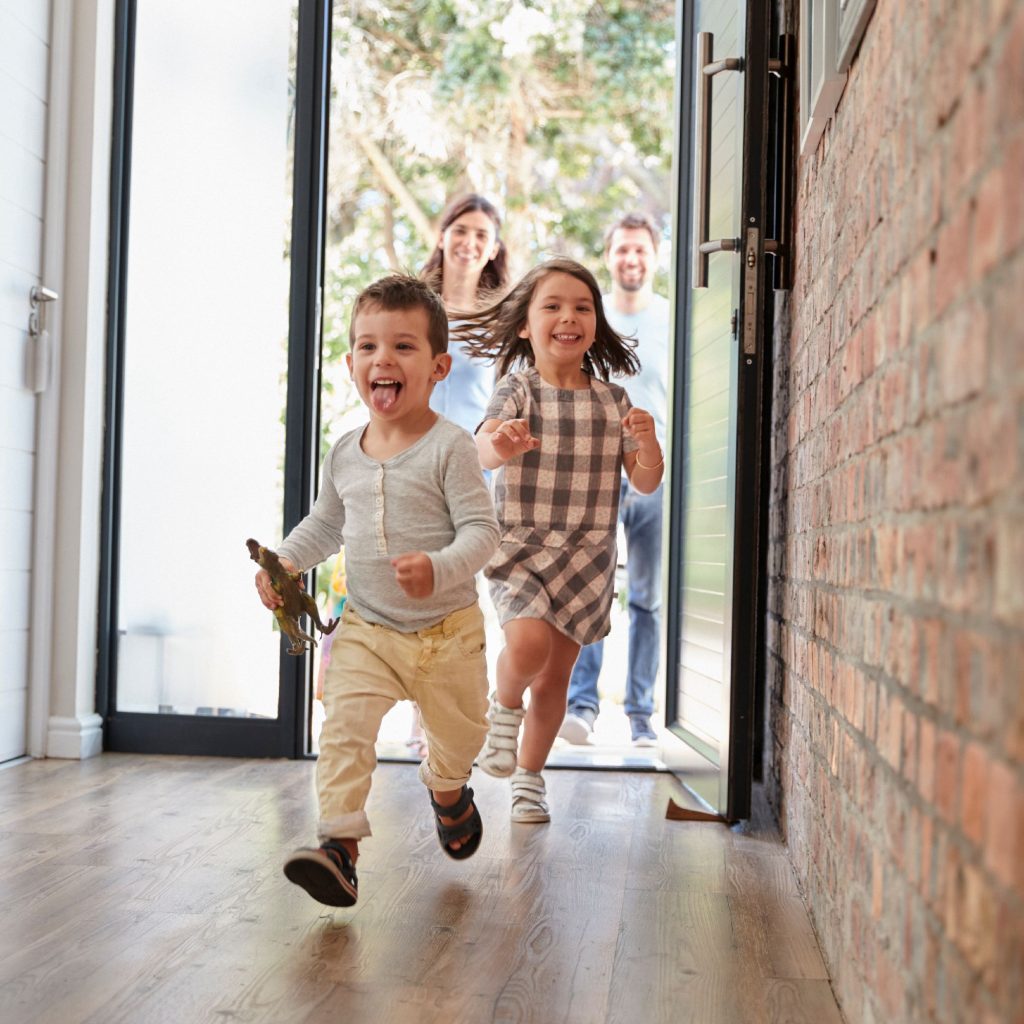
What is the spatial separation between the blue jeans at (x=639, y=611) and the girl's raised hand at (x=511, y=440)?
1726mm

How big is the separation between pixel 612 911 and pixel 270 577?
77 centimetres

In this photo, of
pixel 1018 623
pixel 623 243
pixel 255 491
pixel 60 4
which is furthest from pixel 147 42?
pixel 1018 623

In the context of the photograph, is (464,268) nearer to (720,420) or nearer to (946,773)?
(720,420)

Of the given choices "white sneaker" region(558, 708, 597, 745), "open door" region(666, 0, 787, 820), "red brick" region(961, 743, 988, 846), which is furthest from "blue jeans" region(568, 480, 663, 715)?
"red brick" region(961, 743, 988, 846)

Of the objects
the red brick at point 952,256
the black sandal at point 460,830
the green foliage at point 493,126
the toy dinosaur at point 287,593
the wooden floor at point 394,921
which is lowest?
the wooden floor at point 394,921

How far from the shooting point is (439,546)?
2.23 metres

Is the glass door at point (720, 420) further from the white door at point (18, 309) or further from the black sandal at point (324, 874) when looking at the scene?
the white door at point (18, 309)

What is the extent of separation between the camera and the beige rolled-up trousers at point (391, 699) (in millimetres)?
2020

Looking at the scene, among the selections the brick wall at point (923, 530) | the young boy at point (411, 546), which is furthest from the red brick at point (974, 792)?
the young boy at point (411, 546)

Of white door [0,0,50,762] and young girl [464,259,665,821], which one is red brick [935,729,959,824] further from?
white door [0,0,50,762]

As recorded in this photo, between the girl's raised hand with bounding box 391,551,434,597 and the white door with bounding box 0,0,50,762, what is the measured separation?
1.76m

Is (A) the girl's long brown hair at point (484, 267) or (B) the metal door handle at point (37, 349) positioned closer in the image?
(B) the metal door handle at point (37, 349)

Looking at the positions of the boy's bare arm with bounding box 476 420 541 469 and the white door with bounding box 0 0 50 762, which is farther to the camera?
the white door with bounding box 0 0 50 762

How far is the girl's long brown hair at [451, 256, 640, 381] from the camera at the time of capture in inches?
121
